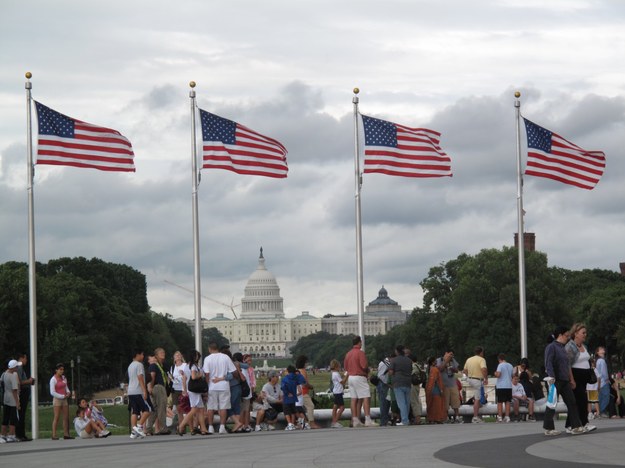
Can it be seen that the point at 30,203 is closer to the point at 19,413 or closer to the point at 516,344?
the point at 19,413

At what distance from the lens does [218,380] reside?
31.2 m

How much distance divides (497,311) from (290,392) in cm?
7374

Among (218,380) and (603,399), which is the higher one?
(218,380)

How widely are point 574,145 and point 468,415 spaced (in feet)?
28.3

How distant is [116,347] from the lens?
392 feet

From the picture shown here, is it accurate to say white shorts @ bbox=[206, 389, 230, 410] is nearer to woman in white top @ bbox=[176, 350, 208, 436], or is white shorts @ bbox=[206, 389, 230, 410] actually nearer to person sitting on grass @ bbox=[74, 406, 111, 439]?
woman in white top @ bbox=[176, 350, 208, 436]

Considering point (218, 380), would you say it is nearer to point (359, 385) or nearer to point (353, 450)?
point (359, 385)

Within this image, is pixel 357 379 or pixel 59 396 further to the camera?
pixel 357 379

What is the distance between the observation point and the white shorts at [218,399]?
31234 millimetres

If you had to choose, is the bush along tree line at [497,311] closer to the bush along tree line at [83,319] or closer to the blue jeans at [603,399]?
the bush along tree line at [83,319]

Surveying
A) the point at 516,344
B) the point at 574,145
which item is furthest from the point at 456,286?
the point at 574,145

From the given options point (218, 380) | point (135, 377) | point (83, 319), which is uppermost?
point (83, 319)

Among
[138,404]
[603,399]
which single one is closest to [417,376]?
[603,399]

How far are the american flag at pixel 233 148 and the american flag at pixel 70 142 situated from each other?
284cm
